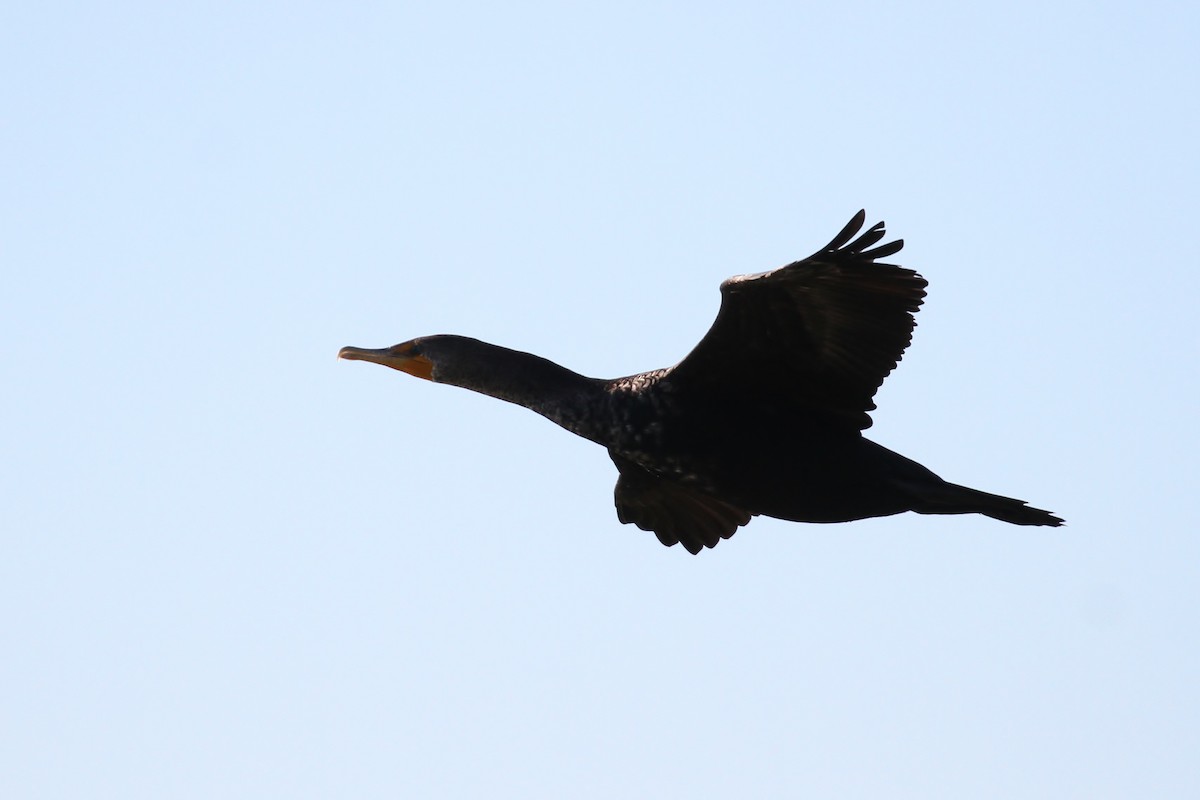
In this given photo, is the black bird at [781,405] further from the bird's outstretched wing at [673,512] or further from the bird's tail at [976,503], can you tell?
the bird's outstretched wing at [673,512]

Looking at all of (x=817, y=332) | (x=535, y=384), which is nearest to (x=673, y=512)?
(x=535, y=384)

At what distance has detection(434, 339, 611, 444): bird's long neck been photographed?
1017 cm

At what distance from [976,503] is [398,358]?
3389mm

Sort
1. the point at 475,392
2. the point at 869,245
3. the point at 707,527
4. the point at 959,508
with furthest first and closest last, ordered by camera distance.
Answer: the point at 707,527 < the point at 475,392 < the point at 959,508 < the point at 869,245

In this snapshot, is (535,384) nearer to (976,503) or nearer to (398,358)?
(398,358)

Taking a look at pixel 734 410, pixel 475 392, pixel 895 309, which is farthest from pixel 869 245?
pixel 475 392

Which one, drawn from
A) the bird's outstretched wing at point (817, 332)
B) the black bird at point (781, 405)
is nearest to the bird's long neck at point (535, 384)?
the black bird at point (781, 405)

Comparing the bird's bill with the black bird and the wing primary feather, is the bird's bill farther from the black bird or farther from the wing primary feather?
the wing primary feather

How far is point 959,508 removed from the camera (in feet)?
32.2

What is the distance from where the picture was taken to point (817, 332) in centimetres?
Result: 966

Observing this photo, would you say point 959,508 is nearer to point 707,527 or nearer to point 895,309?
point 895,309

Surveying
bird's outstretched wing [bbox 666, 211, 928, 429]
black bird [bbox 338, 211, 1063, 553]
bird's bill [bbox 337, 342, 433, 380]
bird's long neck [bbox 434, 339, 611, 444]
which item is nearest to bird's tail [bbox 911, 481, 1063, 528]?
black bird [bbox 338, 211, 1063, 553]

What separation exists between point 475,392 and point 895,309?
2.51 m

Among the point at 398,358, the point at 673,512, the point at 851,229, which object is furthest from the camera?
the point at 673,512
